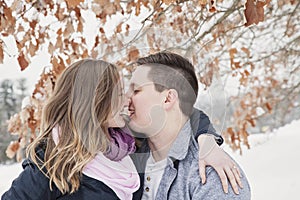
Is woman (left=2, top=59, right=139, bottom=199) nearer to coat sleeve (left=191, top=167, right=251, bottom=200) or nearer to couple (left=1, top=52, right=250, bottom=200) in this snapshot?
couple (left=1, top=52, right=250, bottom=200)

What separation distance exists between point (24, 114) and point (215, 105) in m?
1.34

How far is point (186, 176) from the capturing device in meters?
1.40

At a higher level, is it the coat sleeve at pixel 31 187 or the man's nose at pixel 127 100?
the man's nose at pixel 127 100

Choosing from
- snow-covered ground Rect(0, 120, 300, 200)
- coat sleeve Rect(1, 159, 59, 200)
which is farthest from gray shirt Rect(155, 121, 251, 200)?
snow-covered ground Rect(0, 120, 300, 200)

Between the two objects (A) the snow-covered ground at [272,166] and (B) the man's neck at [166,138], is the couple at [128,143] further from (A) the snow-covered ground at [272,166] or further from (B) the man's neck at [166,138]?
(A) the snow-covered ground at [272,166]

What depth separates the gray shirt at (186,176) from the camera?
1342 millimetres

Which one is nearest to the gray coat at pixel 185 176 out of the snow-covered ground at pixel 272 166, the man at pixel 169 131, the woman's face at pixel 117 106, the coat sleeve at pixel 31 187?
the man at pixel 169 131

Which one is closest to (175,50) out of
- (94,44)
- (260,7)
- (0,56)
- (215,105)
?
(215,105)

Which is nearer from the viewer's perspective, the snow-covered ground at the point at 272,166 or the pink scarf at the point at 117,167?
the pink scarf at the point at 117,167

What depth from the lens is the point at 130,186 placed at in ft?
4.59

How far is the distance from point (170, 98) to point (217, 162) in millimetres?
187

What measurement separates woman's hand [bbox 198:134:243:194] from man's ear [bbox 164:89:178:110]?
124mm

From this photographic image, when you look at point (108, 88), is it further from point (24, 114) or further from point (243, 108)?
point (243, 108)

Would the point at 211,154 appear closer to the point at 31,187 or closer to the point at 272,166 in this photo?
the point at 31,187
